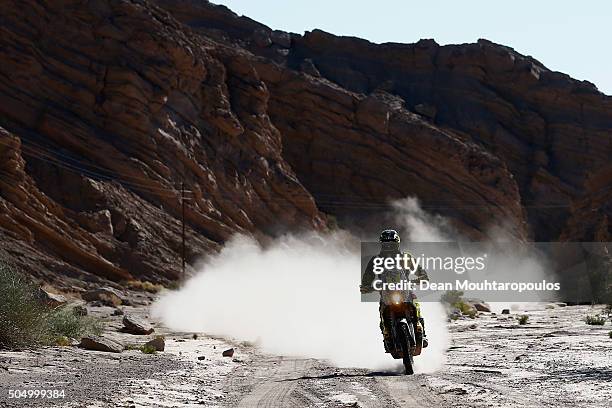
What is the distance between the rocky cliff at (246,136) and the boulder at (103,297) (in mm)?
3477

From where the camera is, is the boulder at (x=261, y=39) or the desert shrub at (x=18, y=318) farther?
the boulder at (x=261, y=39)

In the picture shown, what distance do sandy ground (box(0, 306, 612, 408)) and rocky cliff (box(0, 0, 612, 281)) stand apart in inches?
1070

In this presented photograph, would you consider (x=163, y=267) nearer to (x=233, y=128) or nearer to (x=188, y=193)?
(x=188, y=193)

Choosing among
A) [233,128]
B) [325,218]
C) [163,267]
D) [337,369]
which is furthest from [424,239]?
[337,369]

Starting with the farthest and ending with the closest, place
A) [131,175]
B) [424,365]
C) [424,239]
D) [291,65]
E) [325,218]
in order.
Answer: [291,65] < [424,239] < [325,218] < [131,175] < [424,365]

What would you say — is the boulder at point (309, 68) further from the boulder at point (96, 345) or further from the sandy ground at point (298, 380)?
the boulder at point (96, 345)

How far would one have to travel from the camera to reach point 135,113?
199 ft

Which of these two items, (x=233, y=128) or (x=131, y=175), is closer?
(x=131, y=175)

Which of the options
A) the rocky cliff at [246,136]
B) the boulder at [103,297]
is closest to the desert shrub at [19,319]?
the boulder at [103,297]

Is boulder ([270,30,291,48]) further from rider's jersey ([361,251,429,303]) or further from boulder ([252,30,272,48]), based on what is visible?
rider's jersey ([361,251,429,303])

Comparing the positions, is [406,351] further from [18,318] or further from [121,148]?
[121,148]

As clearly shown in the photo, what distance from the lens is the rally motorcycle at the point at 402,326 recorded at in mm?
15123

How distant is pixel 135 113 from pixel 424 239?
35.1 meters

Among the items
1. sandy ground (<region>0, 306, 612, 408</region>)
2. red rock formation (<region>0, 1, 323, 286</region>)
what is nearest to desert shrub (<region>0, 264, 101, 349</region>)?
sandy ground (<region>0, 306, 612, 408</region>)
